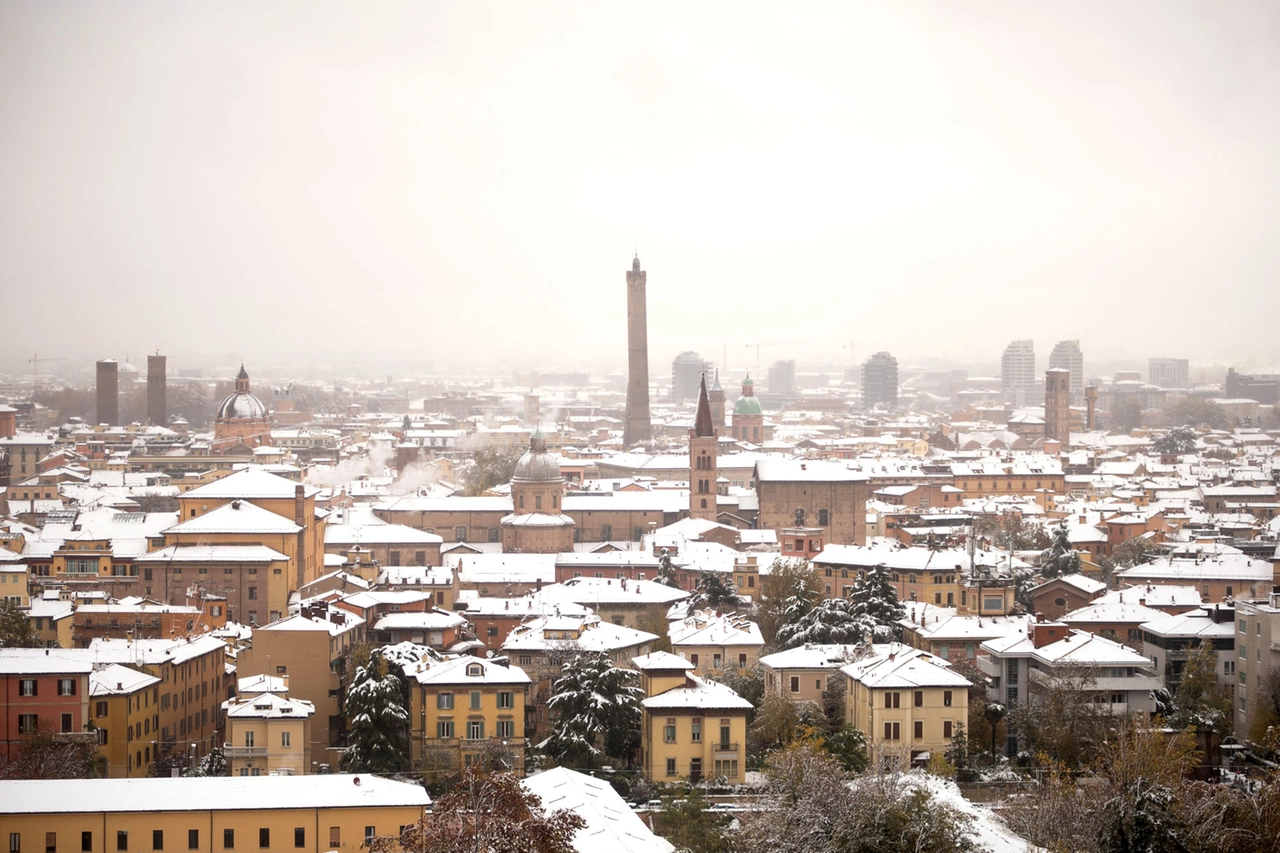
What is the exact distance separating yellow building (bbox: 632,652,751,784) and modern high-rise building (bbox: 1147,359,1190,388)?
9352cm

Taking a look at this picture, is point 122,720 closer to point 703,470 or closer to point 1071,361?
point 703,470

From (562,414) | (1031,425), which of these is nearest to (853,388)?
(562,414)

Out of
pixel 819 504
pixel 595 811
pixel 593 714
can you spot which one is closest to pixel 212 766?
pixel 593 714

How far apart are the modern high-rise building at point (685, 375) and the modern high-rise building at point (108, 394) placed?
63.5 metres


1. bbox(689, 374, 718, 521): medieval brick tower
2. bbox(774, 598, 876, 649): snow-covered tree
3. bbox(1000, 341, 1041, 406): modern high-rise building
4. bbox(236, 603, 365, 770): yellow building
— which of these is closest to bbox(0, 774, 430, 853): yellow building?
bbox(236, 603, 365, 770): yellow building

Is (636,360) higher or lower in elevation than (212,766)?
higher

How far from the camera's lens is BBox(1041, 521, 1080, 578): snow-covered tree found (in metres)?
31.7

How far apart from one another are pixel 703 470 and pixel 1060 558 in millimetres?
8826

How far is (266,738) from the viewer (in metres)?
19.7

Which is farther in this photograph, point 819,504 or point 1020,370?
point 1020,370

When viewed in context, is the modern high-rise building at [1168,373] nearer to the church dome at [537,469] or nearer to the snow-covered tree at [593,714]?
the church dome at [537,469]

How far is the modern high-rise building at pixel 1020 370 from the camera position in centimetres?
13238

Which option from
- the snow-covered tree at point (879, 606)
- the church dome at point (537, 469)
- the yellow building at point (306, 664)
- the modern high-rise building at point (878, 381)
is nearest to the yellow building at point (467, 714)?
the yellow building at point (306, 664)

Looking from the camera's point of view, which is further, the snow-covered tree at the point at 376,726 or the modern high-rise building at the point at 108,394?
the modern high-rise building at the point at 108,394
